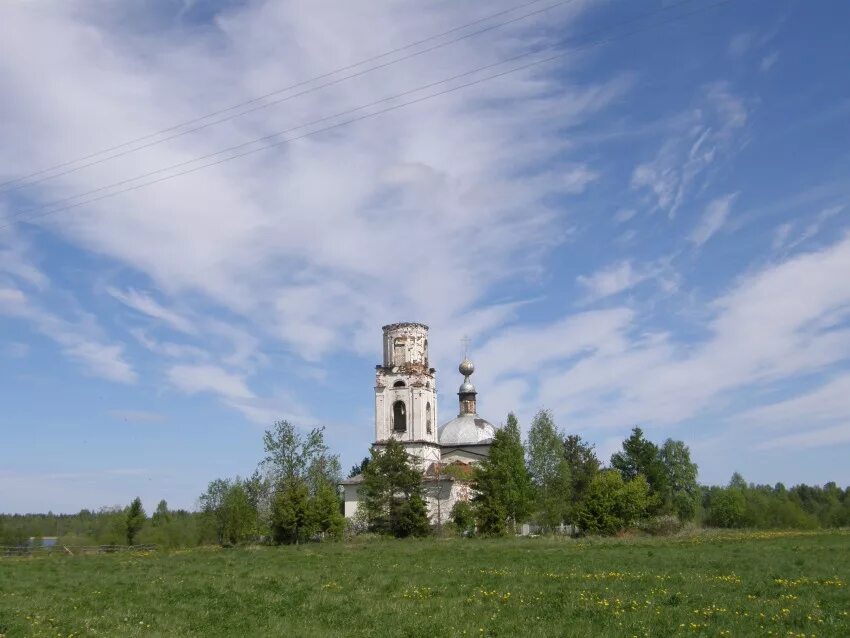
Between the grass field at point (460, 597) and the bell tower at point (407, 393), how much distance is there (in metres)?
42.4

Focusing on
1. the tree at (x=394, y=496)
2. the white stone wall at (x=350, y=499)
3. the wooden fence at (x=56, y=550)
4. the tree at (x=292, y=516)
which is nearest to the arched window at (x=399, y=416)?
the white stone wall at (x=350, y=499)

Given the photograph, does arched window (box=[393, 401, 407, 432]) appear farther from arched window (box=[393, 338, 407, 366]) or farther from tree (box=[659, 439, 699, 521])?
tree (box=[659, 439, 699, 521])

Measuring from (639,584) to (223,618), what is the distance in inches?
428

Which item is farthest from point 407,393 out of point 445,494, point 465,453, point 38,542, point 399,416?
point 38,542

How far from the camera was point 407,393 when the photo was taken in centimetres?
7662

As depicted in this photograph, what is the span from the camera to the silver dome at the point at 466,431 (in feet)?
284

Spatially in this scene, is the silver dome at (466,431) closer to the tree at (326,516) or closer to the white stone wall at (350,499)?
the white stone wall at (350,499)

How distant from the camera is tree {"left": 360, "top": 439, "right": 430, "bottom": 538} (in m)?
56.7

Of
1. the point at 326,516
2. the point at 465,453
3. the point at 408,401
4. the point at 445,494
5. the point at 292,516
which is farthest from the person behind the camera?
the point at 465,453

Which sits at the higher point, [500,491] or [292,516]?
[500,491]

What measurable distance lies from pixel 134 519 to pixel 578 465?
43.2m

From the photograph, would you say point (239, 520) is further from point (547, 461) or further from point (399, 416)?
point (547, 461)

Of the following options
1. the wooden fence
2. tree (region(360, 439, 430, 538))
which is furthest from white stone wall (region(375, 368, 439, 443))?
the wooden fence

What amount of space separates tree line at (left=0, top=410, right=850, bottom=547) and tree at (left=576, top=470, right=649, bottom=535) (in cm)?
7
